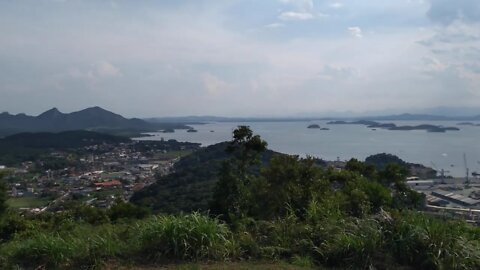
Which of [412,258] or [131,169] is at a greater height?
[412,258]

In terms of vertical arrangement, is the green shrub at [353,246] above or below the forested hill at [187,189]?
above

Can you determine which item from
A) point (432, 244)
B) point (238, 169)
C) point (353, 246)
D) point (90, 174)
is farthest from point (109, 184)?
point (432, 244)

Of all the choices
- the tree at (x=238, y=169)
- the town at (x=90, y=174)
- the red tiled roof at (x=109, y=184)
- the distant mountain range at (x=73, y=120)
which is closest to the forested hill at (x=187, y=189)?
the town at (x=90, y=174)

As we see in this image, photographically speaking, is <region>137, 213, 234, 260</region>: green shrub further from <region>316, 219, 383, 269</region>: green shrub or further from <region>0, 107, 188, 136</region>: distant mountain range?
<region>0, 107, 188, 136</region>: distant mountain range

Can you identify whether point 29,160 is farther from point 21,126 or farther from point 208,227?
point 21,126

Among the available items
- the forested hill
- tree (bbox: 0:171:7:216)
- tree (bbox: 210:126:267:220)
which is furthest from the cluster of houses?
tree (bbox: 210:126:267:220)

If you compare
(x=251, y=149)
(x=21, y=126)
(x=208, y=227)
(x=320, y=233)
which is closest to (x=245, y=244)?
(x=208, y=227)

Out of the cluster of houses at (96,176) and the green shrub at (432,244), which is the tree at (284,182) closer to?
the green shrub at (432,244)

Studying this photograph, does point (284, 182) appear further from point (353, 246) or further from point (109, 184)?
point (109, 184)
